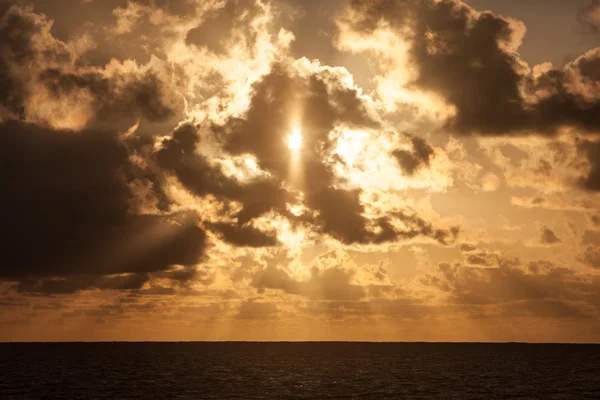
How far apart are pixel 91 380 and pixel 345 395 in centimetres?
5934

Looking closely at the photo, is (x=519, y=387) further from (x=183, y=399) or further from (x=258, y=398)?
(x=183, y=399)

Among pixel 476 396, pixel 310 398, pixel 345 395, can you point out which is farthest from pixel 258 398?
pixel 476 396

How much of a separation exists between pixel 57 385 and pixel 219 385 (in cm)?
3112

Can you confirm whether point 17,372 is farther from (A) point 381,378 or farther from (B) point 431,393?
(B) point 431,393

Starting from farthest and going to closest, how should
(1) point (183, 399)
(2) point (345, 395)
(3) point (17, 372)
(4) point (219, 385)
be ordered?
(3) point (17, 372)
(4) point (219, 385)
(2) point (345, 395)
(1) point (183, 399)

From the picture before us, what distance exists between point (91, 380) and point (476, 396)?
77.6 metres

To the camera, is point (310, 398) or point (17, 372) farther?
point (17, 372)

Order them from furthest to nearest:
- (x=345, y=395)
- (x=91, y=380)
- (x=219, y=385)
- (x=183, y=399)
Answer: (x=91, y=380) → (x=219, y=385) → (x=345, y=395) → (x=183, y=399)

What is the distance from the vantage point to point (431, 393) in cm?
10912

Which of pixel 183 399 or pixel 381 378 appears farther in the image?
pixel 381 378

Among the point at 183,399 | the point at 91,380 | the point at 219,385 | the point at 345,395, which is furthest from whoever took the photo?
the point at 91,380

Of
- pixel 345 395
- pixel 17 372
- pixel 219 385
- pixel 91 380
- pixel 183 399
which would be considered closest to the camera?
pixel 183 399

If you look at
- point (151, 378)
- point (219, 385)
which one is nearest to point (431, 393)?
point (219, 385)

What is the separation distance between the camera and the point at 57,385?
12506 cm
